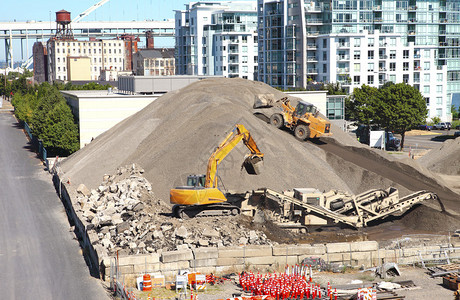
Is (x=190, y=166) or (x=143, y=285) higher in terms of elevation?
(x=190, y=166)

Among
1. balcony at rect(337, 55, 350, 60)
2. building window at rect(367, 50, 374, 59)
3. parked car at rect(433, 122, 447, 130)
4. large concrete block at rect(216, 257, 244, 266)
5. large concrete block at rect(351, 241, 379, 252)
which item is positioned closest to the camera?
large concrete block at rect(216, 257, 244, 266)

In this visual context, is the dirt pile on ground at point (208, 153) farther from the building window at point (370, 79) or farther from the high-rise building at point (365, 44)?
the building window at point (370, 79)

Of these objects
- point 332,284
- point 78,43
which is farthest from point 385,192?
point 78,43

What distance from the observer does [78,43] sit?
594 ft

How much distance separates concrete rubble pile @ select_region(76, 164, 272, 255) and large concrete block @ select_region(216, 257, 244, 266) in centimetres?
132

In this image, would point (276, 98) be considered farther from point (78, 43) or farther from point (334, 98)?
point (78, 43)

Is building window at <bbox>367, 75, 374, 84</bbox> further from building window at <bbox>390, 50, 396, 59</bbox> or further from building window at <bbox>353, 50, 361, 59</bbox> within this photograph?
building window at <bbox>390, 50, 396, 59</bbox>

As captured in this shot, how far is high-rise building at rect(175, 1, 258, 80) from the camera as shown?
119 metres

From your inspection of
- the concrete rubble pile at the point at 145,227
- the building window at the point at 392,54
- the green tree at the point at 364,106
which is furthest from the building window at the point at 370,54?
the concrete rubble pile at the point at 145,227

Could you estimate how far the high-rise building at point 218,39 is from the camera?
11906 cm

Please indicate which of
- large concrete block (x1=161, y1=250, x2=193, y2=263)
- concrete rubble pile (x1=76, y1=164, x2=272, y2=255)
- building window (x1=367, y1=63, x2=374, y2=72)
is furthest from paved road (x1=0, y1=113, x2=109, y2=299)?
building window (x1=367, y1=63, x2=374, y2=72)

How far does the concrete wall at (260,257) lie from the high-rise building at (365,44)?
221 feet

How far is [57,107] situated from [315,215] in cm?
3481

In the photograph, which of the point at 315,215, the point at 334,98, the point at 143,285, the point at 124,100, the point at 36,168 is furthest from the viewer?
the point at 334,98
